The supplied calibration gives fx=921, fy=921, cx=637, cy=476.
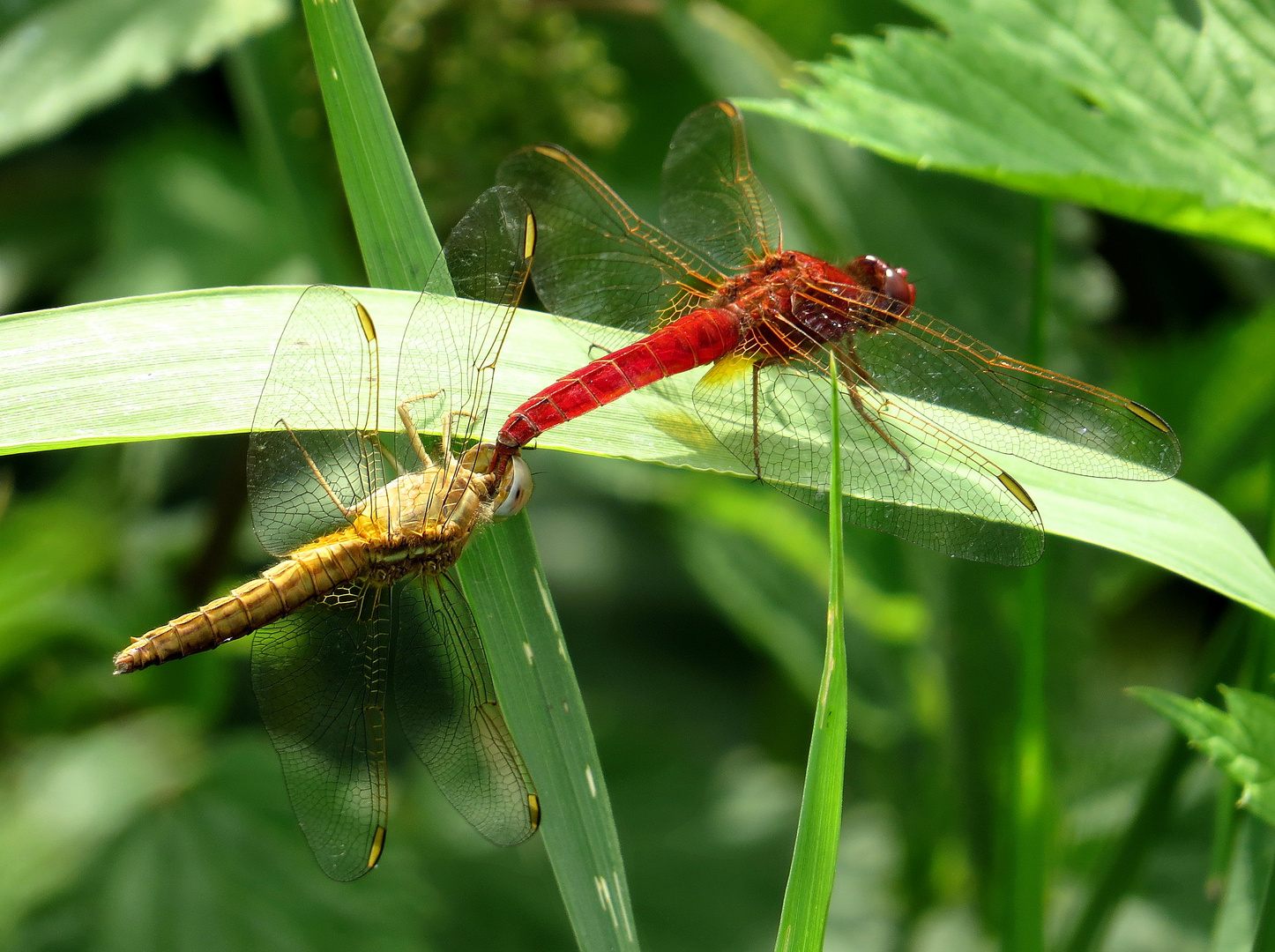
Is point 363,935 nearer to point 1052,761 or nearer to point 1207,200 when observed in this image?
point 1052,761

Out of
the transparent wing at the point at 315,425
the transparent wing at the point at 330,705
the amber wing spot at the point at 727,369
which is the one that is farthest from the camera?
the amber wing spot at the point at 727,369

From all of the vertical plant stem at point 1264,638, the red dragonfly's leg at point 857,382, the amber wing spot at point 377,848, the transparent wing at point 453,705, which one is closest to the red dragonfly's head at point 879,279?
the red dragonfly's leg at point 857,382

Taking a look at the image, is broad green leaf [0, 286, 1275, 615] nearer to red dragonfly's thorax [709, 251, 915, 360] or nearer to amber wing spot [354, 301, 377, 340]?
amber wing spot [354, 301, 377, 340]

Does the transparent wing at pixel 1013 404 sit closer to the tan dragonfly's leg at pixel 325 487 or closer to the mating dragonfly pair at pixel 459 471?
the mating dragonfly pair at pixel 459 471

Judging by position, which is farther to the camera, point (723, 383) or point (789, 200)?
point (789, 200)

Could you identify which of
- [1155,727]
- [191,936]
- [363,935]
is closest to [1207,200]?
[1155,727]

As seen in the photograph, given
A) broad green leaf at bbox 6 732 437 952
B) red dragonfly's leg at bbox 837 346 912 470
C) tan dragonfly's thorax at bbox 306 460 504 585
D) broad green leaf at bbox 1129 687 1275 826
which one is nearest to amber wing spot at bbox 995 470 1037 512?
red dragonfly's leg at bbox 837 346 912 470

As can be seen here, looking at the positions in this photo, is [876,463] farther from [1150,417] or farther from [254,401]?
[254,401]
